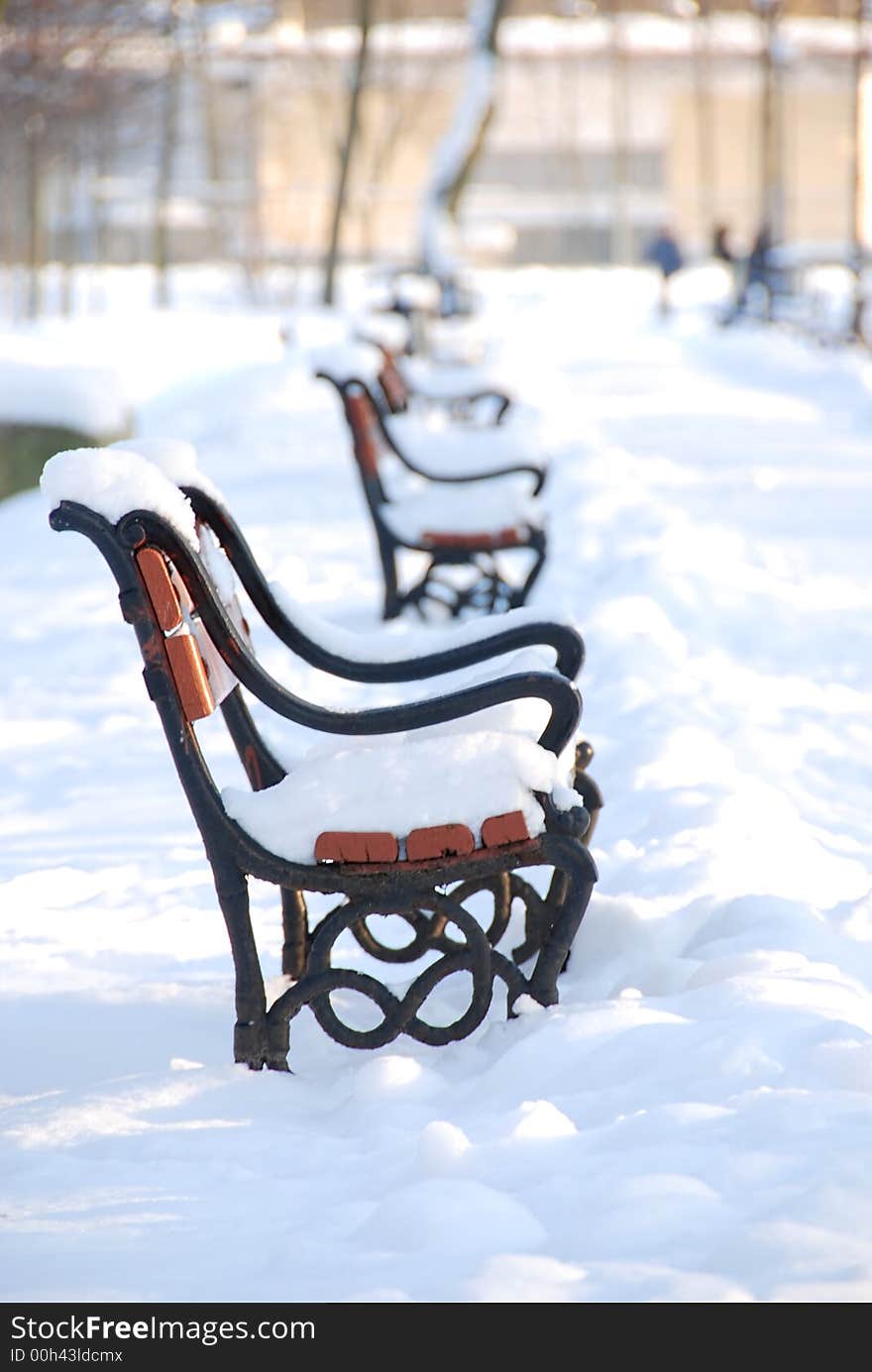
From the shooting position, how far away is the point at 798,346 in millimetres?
19109

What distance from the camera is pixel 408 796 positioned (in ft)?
9.52

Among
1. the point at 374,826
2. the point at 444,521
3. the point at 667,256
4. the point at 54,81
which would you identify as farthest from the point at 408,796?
the point at 667,256

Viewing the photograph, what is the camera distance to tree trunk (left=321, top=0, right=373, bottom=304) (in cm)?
2288

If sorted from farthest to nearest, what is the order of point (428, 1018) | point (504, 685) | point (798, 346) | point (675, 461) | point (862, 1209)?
point (798, 346) < point (675, 461) < point (428, 1018) < point (504, 685) < point (862, 1209)

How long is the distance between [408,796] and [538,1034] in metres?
0.43

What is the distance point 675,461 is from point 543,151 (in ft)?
120

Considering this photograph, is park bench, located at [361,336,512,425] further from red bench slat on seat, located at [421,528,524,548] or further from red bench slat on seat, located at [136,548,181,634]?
red bench slat on seat, located at [136,548,181,634]

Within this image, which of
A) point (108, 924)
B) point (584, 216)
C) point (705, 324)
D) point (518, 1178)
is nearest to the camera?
point (518, 1178)

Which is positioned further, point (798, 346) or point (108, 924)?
point (798, 346)

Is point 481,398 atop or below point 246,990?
atop

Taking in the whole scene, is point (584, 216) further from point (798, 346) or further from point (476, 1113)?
point (476, 1113)

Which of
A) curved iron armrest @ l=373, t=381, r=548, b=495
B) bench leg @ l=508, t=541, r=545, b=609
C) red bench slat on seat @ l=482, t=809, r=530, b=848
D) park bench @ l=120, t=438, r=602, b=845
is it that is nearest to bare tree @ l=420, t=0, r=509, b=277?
curved iron armrest @ l=373, t=381, r=548, b=495

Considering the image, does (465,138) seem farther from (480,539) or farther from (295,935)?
(295,935)

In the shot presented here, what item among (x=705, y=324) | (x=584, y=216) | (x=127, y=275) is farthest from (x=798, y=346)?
(x=584, y=216)
